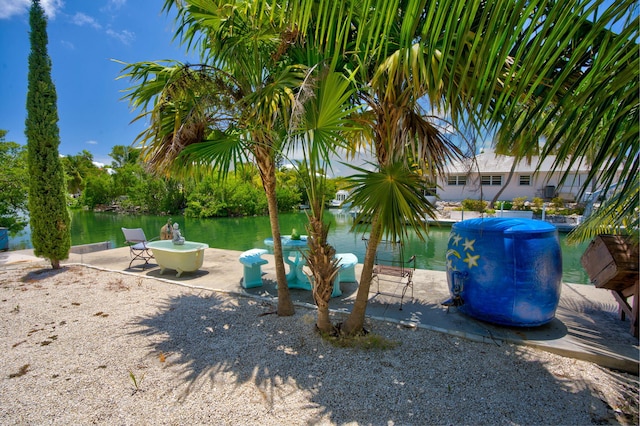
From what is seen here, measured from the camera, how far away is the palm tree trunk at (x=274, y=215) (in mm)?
4117

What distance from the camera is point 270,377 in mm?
2936

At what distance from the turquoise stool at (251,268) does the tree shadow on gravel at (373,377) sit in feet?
4.84

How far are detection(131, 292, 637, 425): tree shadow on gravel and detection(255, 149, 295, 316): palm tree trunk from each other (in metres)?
0.32

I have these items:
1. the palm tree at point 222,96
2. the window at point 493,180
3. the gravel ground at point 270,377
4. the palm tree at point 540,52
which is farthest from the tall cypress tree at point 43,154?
the window at point 493,180

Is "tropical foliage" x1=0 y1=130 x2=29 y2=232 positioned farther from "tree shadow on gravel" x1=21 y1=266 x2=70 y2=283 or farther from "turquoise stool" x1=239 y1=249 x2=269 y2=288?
"turquoise stool" x1=239 y1=249 x2=269 y2=288

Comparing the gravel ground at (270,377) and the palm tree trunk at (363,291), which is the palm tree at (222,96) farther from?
the gravel ground at (270,377)

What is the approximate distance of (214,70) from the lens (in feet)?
12.8

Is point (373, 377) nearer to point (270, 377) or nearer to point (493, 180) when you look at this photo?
point (270, 377)

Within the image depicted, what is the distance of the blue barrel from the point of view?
3441 millimetres

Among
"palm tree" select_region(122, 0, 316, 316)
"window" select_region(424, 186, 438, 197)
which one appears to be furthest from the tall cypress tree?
"window" select_region(424, 186, 438, 197)

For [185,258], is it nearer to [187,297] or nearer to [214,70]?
[187,297]

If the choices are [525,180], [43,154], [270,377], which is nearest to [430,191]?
[270,377]

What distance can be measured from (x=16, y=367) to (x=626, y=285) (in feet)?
23.0

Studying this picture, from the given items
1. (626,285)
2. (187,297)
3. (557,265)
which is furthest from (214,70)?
(626,285)
